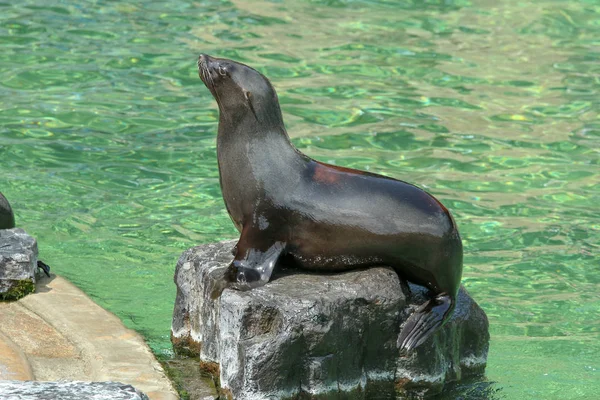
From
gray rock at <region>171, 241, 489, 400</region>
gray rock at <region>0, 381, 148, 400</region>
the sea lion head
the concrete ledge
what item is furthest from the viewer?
the sea lion head

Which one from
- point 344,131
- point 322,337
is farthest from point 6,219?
point 344,131

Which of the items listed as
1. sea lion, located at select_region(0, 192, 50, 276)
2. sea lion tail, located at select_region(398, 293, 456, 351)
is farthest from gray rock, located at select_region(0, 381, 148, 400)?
sea lion, located at select_region(0, 192, 50, 276)

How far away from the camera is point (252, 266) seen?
4.52 m

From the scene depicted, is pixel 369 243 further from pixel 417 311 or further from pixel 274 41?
pixel 274 41

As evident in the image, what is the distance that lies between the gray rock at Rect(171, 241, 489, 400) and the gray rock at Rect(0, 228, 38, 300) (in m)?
1.06

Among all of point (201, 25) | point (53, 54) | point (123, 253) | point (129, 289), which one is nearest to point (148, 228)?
point (123, 253)

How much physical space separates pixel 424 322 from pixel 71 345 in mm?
1647

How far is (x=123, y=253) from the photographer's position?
7.07m

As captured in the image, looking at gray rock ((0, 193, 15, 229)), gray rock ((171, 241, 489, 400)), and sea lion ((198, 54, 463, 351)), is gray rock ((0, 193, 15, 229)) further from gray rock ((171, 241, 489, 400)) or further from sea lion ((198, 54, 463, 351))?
sea lion ((198, 54, 463, 351))

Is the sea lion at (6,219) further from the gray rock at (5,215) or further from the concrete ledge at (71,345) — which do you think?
the concrete ledge at (71,345)

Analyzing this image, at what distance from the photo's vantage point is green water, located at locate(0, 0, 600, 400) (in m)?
6.60

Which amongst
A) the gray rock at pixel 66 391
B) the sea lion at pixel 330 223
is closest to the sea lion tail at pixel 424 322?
the sea lion at pixel 330 223

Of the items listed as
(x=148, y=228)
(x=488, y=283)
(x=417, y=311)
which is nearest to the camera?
(x=417, y=311)

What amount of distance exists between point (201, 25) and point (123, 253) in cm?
612
